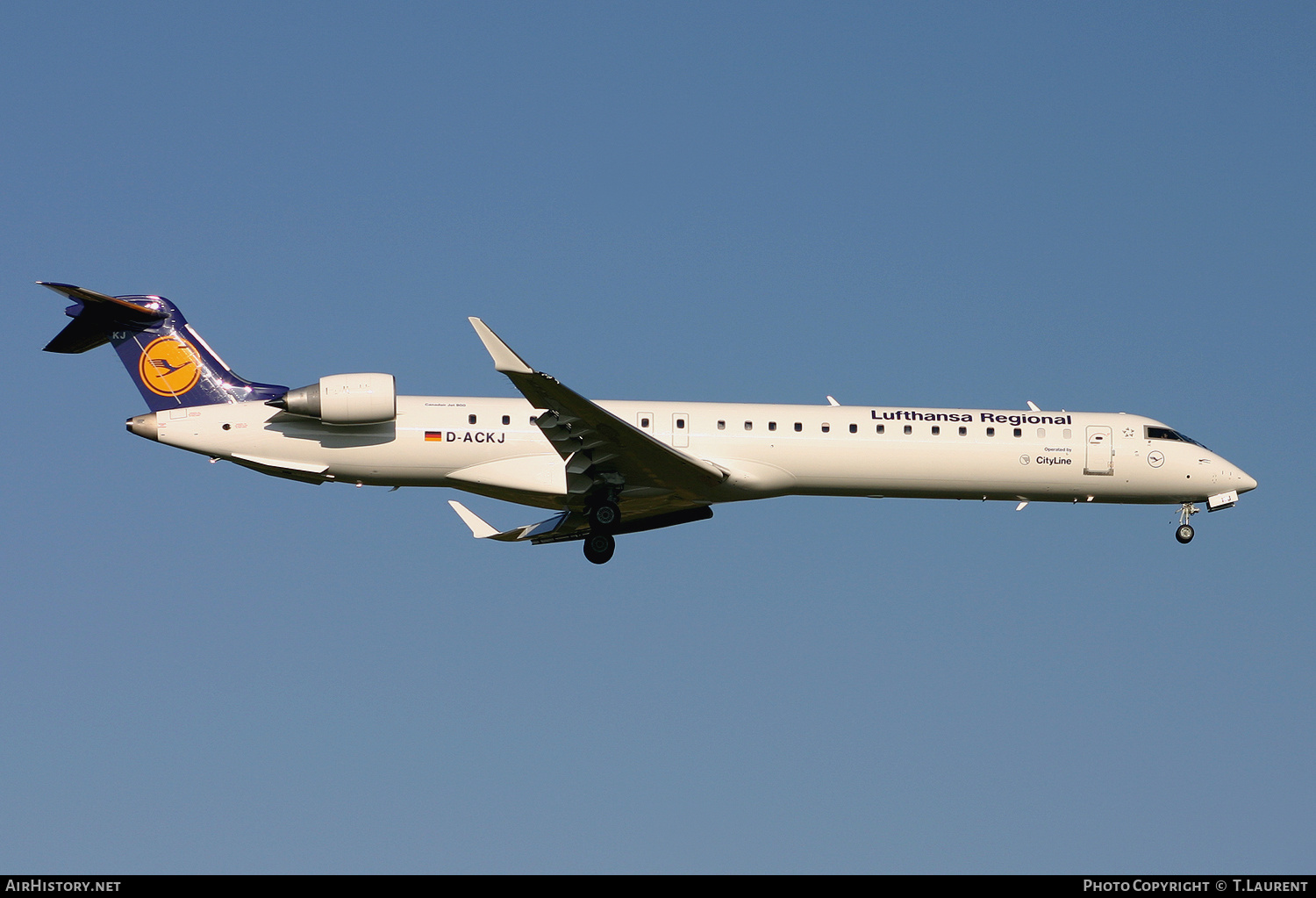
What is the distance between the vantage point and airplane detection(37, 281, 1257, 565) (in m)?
24.1

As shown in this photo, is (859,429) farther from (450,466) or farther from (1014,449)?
(450,466)

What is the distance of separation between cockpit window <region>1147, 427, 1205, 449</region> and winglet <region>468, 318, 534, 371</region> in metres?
13.1

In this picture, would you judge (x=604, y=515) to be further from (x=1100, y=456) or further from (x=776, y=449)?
(x=1100, y=456)

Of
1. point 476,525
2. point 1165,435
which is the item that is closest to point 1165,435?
point 1165,435

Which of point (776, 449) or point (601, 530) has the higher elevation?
point (776, 449)

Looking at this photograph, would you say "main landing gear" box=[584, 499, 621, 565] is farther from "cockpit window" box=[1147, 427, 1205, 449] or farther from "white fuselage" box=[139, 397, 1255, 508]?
"cockpit window" box=[1147, 427, 1205, 449]

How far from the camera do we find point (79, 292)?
24188mm

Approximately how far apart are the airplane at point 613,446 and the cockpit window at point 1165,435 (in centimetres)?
3

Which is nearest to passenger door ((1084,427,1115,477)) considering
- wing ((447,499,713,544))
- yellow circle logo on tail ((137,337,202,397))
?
wing ((447,499,713,544))

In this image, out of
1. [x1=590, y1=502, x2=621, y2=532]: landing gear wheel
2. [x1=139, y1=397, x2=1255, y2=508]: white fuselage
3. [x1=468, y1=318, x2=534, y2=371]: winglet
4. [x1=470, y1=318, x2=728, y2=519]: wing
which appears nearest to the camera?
[x1=468, y1=318, x2=534, y2=371]: winglet

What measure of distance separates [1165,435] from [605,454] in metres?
11.5

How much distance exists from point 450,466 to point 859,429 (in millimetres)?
7609

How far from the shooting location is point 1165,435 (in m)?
27.2
